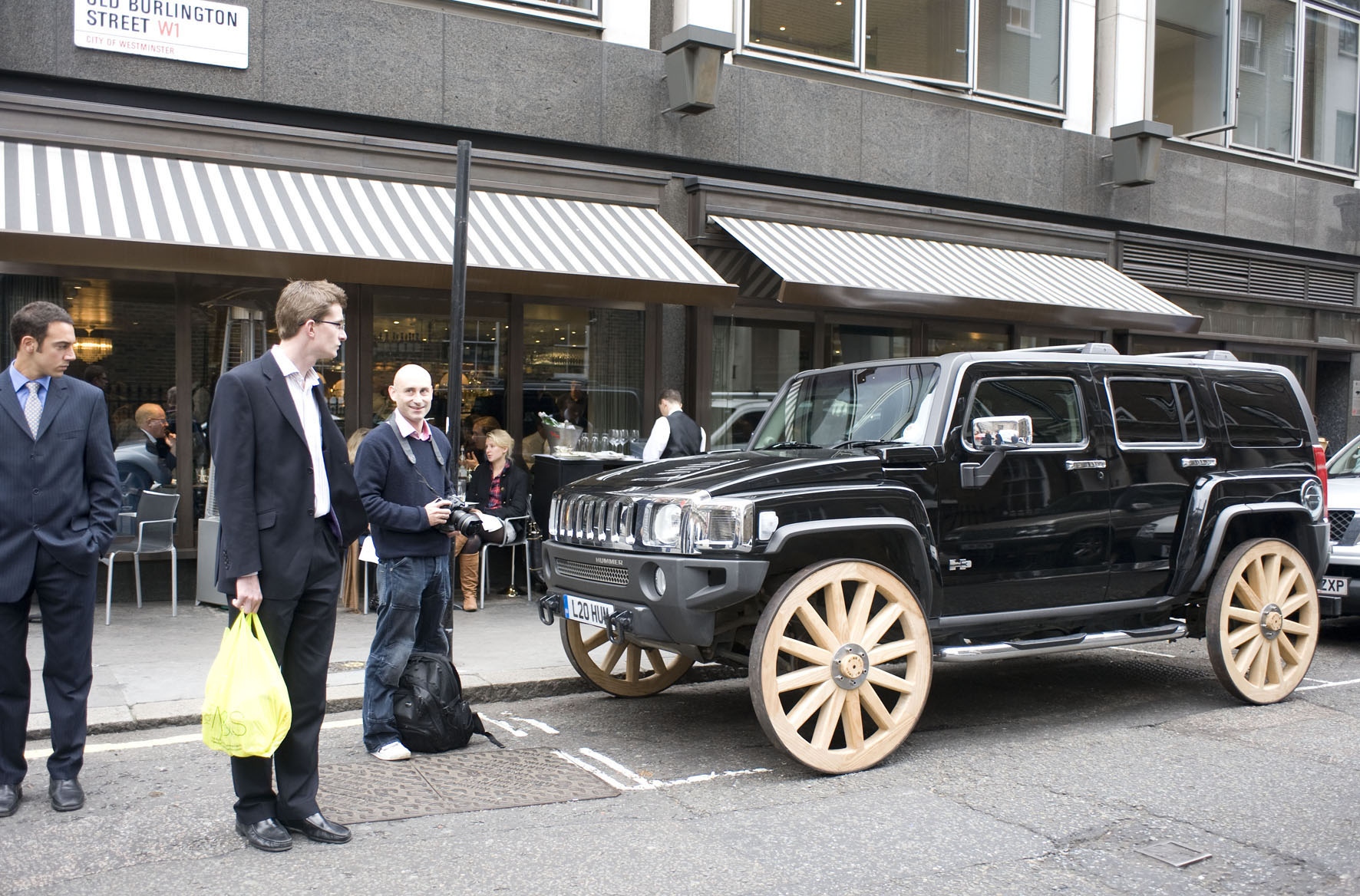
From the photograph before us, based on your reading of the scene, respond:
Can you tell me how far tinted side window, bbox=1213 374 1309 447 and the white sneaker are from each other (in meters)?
4.80

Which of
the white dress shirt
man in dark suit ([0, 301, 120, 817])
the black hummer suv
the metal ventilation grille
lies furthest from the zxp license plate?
the metal ventilation grille

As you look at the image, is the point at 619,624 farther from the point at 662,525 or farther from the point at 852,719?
the point at 852,719

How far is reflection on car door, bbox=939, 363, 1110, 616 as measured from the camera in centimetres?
564

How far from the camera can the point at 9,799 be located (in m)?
4.49

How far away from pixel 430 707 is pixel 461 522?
2.90ft

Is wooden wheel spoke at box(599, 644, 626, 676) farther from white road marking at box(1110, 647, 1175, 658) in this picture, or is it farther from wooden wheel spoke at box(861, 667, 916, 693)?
white road marking at box(1110, 647, 1175, 658)

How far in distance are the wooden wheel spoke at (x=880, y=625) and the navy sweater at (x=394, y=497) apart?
202 centimetres

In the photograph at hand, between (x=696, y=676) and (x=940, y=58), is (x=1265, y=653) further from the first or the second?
(x=940, y=58)

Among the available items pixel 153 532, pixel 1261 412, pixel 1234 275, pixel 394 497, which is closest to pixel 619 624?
pixel 394 497

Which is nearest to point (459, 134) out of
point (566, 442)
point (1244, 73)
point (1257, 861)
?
point (566, 442)

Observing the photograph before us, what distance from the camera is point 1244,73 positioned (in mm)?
16422

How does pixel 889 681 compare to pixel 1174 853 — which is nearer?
pixel 1174 853

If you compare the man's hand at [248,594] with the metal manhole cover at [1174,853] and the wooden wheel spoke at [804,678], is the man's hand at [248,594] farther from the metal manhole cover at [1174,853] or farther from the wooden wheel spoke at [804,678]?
the metal manhole cover at [1174,853]

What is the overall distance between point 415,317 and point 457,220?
169 inches
